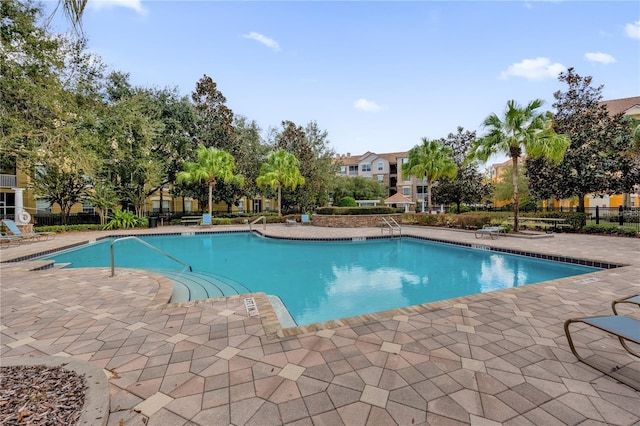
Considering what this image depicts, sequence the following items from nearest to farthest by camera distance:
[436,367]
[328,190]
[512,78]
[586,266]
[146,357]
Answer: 1. [436,367]
2. [146,357]
3. [586,266]
4. [512,78]
5. [328,190]

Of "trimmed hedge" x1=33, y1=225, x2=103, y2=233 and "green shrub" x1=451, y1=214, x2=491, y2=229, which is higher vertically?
"green shrub" x1=451, y1=214, x2=491, y2=229

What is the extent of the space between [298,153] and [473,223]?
630 inches

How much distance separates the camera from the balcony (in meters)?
19.7

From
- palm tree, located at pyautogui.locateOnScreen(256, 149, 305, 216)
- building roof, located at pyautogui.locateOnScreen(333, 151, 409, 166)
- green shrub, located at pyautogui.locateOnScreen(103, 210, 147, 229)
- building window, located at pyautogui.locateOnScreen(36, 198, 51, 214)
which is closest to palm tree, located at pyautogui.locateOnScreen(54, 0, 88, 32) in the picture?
green shrub, located at pyautogui.locateOnScreen(103, 210, 147, 229)

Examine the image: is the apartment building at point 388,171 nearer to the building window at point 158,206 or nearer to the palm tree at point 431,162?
the palm tree at point 431,162

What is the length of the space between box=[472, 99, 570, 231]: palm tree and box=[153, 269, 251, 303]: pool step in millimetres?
12904

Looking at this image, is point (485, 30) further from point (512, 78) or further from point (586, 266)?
point (586, 266)

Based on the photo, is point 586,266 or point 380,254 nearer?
point 586,266

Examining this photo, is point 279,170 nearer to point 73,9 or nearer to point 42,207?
point 42,207

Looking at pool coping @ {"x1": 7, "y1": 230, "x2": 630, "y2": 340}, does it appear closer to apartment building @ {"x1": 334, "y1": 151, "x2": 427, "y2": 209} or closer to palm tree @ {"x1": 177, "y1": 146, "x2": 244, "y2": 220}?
palm tree @ {"x1": 177, "y1": 146, "x2": 244, "y2": 220}

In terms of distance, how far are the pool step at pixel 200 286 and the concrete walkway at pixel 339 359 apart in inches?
37.6

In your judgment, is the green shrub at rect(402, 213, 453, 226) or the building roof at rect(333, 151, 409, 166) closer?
the green shrub at rect(402, 213, 453, 226)

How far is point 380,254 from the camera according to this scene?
36.1ft

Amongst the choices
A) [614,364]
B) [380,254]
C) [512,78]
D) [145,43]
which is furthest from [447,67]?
[614,364]
